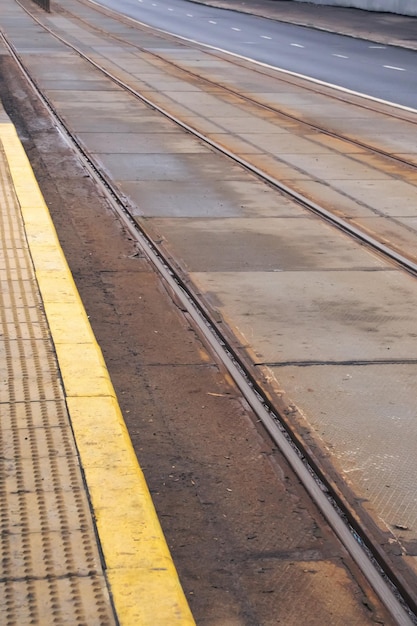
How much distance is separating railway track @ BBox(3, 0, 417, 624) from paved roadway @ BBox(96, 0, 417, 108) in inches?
344

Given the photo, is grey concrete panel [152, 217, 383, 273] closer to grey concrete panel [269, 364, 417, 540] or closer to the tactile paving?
grey concrete panel [269, 364, 417, 540]

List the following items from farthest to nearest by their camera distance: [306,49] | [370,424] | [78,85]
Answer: [306,49] → [78,85] → [370,424]

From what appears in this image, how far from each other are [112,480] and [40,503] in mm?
393

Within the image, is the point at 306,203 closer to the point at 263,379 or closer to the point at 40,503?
the point at 263,379

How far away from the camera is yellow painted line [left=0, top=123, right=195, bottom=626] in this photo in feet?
13.5

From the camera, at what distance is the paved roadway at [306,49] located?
2531cm

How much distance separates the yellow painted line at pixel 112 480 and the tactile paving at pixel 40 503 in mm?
61

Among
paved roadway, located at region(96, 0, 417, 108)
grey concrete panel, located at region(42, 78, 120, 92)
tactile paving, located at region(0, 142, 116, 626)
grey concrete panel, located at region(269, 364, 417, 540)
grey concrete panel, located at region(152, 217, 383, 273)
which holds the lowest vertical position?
paved roadway, located at region(96, 0, 417, 108)

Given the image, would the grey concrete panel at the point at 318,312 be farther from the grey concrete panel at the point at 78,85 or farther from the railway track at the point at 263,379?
the grey concrete panel at the point at 78,85

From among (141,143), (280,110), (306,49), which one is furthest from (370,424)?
(306,49)

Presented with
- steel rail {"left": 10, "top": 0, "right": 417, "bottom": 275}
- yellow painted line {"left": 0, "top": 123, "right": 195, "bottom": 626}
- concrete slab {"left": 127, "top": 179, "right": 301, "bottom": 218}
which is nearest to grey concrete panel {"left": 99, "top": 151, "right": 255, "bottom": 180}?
steel rail {"left": 10, "top": 0, "right": 417, "bottom": 275}

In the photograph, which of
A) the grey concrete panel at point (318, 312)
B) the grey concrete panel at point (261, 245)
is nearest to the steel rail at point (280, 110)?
the grey concrete panel at point (261, 245)

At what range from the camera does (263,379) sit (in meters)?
6.72

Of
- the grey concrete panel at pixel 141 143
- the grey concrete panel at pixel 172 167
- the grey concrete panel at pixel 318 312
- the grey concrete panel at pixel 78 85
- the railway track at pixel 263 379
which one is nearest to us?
the railway track at pixel 263 379
